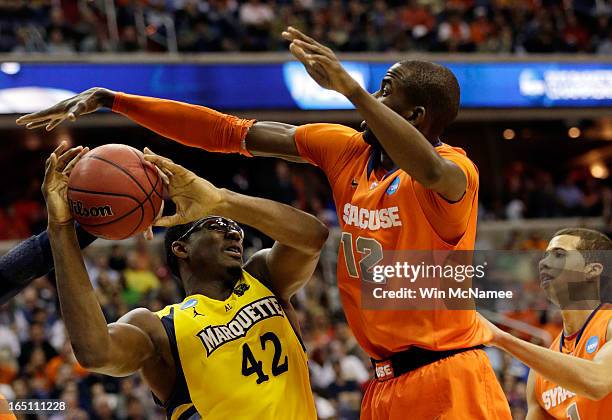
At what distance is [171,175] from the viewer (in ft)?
12.3

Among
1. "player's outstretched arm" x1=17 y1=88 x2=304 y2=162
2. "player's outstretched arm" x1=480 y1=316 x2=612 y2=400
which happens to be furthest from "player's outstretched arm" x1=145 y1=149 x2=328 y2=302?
"player's outstretched arm" x1=480 y1=316 x2=612 y2=400

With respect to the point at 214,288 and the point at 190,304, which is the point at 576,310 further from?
the point at 190,304

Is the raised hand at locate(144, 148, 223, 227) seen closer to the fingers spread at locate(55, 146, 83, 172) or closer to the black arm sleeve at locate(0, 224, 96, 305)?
the fingers spread at locate(55, 146, 83, 172)

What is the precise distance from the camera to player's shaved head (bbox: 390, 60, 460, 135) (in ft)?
12.8

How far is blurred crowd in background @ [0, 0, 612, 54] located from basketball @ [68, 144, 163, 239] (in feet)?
38.0

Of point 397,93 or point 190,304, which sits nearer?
point 397,93

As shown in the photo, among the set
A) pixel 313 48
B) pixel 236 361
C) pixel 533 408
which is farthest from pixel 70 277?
pixel 533 408

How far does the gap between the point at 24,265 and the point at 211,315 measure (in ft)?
3.08

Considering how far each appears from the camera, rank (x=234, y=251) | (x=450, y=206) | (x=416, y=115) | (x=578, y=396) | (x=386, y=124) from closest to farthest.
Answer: (x=386, y=124) → (x=450, y=206) → (x=416, y=115) → (x=234, y=251) → (x=578, y=396)

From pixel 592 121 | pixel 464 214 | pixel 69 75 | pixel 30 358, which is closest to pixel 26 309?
pixel 30 358

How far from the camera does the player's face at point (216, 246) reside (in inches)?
178

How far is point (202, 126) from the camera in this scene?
437cm

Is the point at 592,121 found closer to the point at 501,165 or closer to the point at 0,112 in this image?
the point at 501,165

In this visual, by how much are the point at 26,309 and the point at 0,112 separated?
4468 mm
